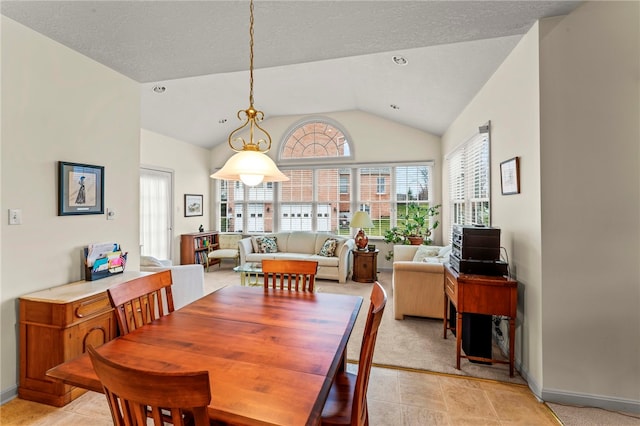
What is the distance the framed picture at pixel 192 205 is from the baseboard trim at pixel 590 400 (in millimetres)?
6365

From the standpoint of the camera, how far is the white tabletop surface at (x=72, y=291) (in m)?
2.08

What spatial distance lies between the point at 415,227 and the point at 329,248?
5.78 ft

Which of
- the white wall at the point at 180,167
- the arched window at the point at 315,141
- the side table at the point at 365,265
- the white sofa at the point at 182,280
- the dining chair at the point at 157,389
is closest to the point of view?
the dining chair at the point at 157,389

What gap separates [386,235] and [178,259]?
428 centimetres

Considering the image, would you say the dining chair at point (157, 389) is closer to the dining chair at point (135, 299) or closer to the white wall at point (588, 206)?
the dining chair at point (135, 299)

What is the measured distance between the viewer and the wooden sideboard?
203 centimetres

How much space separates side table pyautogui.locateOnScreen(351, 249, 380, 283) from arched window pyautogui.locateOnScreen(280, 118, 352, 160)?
228cm

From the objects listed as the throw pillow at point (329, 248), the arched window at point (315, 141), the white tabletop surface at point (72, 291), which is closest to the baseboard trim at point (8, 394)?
the white tabletop surface at point (72, 291)

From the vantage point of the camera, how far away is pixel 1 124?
2043mm

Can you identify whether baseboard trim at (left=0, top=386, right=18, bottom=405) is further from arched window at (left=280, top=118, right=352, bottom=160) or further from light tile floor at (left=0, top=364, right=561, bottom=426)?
arched window at (left=280, top=118, right=352, bottom=160)

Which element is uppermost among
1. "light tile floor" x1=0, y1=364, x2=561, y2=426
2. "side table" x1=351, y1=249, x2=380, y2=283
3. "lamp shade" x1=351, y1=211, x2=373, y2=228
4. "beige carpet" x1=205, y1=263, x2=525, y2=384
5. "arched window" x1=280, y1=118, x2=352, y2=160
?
"arched window" x1=280, y1=118, x2=352, y2=160

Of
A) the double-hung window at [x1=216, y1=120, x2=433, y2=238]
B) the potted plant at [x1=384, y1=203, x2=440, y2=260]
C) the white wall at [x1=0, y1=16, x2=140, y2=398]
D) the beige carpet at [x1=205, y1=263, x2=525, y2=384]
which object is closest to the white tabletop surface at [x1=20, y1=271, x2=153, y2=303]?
the white wall at [x1=0, y1=16, x2=140, y2=398]

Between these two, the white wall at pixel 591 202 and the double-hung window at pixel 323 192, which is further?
the double-hung window at pixel 323 192

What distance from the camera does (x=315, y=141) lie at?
672 centimetres
